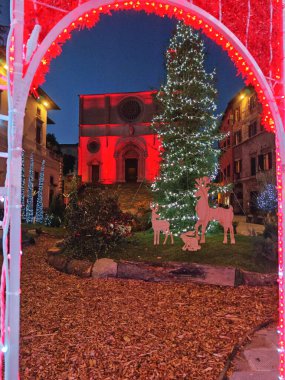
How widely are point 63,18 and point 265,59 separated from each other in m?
2.03

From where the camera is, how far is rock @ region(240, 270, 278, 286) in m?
7.57

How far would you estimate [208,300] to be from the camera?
6.51 metres

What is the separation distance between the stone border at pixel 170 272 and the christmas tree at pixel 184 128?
6.36 metres

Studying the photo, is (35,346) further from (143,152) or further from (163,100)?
(143,152)

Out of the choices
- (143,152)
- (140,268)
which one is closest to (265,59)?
(140,268)

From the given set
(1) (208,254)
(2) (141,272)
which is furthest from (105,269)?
(1) (208,254)

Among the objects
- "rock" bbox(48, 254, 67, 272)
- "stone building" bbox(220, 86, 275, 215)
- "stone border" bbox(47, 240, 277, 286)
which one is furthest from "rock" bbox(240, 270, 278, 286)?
"stone building" bbox(220, 86, 275, 215)

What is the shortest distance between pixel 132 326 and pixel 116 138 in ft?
111

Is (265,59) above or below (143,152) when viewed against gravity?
below

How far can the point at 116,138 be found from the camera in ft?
124

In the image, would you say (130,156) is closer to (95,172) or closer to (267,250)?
(95,172)

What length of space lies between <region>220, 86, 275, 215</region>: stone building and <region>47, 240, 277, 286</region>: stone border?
23.5 m

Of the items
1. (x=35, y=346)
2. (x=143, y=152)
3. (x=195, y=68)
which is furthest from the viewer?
(x=143, y=152)

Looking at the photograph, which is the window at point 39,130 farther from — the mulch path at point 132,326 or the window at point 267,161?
the mulch path at point 132,326
